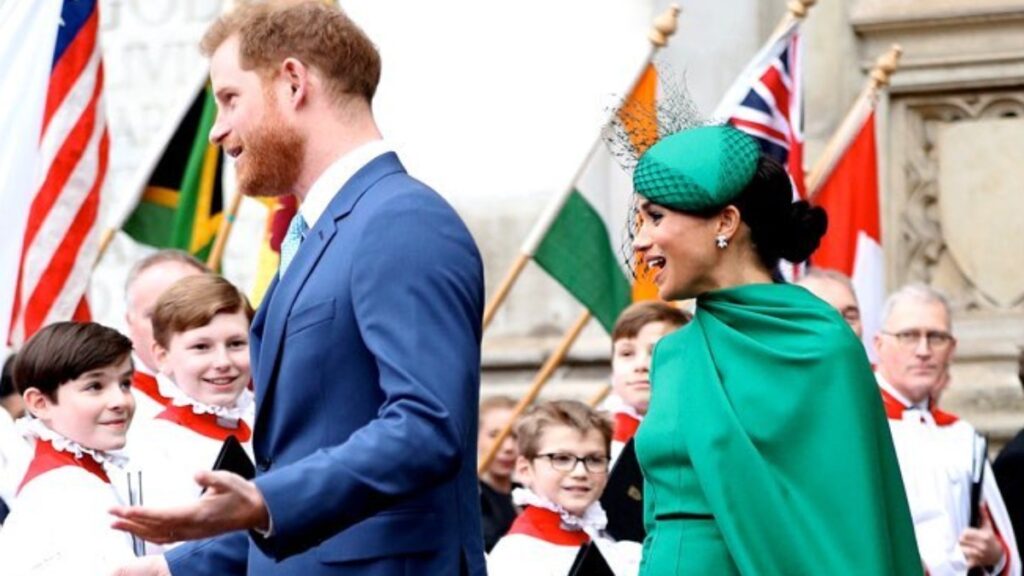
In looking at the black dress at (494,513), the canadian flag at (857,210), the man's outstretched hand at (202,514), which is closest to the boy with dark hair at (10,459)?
the black dress at (494,513)

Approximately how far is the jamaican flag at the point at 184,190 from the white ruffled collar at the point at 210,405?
3.03 m

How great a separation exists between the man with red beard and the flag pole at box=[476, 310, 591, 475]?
487 centimetres

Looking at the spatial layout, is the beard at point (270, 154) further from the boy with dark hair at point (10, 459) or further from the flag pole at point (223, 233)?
the flag pole at point (223, 233)

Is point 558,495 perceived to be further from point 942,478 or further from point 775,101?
point 775,101

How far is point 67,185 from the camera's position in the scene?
8602 mm

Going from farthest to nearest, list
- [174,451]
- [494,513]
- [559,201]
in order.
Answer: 1. [559,201]
2. [494,513]
3. [174,451]

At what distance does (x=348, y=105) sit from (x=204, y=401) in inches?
100

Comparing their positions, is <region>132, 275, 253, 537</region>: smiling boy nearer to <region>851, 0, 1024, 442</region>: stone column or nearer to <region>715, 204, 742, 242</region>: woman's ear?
Answer: <region>715, 204, 742, 242</region>: woman's ear

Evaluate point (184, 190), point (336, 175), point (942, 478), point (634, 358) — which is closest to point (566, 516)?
point (634, 358)

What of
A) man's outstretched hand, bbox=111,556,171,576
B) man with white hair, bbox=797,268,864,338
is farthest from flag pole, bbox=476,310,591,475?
man's outstretched hand, bbox=111,556,171,576

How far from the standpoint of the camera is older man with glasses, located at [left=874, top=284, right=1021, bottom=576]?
764 centimetres

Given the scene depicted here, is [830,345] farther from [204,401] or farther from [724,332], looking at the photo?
[204,401]

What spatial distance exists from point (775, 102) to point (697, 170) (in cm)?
464

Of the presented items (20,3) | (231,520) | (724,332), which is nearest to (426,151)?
(20,3)
